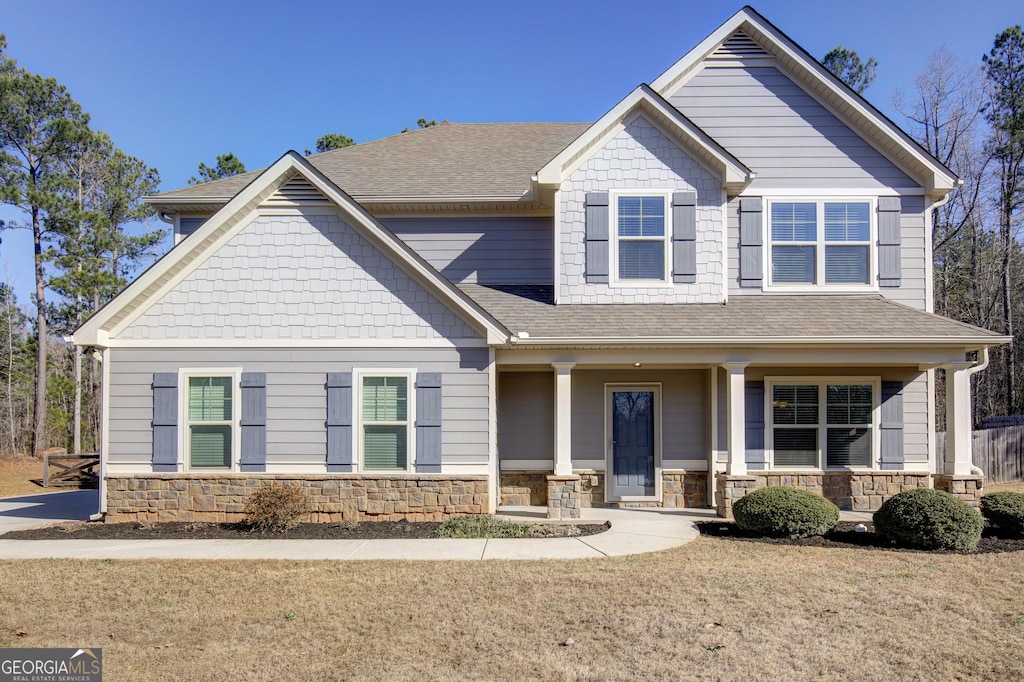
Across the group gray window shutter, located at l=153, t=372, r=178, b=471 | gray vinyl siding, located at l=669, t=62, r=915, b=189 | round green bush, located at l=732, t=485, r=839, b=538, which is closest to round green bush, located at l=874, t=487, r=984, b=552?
round green bush, located at l=732, t=485, r=839, b=538

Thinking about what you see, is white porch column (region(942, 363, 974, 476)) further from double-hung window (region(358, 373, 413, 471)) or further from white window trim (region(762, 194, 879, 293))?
double-hung window (region(358, 373, 413, 471))

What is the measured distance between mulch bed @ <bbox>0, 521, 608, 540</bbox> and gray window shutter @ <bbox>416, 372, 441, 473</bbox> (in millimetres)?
901

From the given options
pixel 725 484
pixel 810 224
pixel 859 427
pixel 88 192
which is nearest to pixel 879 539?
pixel 725 484

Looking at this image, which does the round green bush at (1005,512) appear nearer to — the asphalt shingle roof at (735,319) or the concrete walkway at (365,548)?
the asphalt shingle roof at (735,319)

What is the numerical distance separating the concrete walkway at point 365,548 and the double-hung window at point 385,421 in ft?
5.68

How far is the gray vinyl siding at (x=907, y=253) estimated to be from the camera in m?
13.2

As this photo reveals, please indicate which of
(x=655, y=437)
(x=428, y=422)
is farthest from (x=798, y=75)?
(x=428, y=422)

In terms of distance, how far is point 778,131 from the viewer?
13.6 meters

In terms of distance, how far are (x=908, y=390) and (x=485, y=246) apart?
8030mm

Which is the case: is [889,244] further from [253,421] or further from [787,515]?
[253,421]

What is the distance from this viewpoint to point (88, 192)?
3306 centimetres

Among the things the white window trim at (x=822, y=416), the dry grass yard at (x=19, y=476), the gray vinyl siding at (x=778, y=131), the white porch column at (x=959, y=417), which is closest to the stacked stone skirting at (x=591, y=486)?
the white window trim at (x=822, y=416)

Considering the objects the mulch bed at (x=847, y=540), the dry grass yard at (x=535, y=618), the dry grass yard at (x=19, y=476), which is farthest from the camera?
the dry grass yard at (x=19, y=476)

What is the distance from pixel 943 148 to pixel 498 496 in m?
24.1
